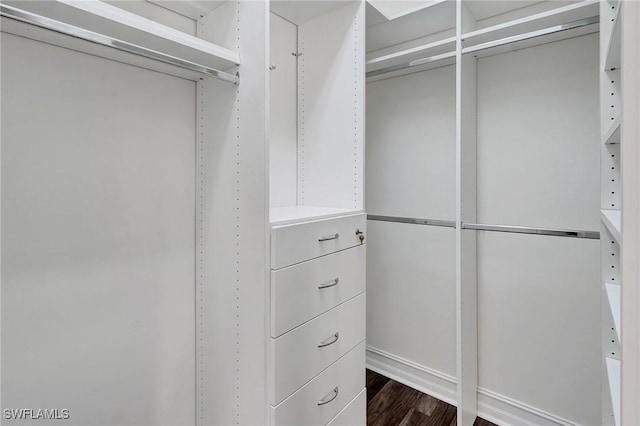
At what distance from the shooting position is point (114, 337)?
1.29 metres

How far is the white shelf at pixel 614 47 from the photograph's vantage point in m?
0.84

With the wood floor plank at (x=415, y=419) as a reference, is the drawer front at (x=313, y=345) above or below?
above

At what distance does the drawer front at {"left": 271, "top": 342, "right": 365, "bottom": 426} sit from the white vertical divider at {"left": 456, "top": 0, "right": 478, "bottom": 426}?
0.56m

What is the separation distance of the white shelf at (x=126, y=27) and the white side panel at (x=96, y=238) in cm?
20

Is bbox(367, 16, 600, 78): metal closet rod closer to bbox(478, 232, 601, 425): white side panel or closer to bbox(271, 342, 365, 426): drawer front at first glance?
bbox(478, 232, 601, 425): white side panel

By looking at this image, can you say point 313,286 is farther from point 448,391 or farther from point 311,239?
point 448,391

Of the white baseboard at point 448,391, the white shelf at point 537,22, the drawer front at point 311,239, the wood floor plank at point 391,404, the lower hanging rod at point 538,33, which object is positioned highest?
the white shelf at point 537,22

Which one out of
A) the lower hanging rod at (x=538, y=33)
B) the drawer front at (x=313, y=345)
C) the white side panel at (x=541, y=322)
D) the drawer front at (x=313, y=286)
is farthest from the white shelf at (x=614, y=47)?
the drawer front at (x=313, y=345)

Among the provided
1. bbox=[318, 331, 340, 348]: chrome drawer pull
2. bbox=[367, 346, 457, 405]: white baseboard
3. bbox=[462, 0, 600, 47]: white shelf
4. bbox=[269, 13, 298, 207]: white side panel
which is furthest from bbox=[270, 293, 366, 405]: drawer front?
bbox=[462, 0, 600, 47]: white shelf

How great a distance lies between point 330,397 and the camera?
1483 mm

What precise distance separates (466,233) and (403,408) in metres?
1.13

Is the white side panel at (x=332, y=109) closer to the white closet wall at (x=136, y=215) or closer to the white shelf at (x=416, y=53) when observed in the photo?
the white shelf at (x=416, y=53)

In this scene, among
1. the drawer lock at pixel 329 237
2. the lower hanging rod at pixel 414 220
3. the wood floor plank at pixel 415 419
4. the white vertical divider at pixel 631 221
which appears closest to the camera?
the white vertical divider at pixel 631 221

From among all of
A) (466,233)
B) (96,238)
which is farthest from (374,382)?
(96,238)
